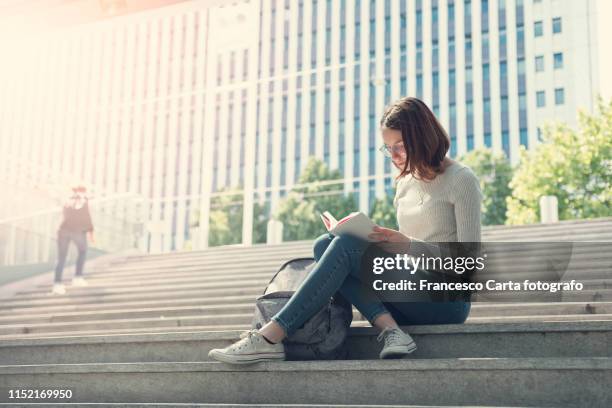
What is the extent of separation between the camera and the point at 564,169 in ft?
71.1

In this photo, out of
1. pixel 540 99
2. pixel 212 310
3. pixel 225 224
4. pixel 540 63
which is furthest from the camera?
pixel 540 63

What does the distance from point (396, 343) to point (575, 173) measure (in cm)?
1969

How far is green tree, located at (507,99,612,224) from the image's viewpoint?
2103 cm

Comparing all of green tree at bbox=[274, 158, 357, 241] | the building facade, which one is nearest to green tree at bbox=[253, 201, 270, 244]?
green tree at bbox=[274, 158, 357, 241]

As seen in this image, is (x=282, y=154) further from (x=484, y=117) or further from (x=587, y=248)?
(x=587, y=248)

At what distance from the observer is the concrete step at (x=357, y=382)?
9.67 ft

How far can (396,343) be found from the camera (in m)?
3.24

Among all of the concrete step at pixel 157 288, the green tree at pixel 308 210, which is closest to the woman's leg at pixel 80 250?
the concrete step at pixel 157 288

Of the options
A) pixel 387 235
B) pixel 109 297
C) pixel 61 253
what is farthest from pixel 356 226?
pixel 61 253

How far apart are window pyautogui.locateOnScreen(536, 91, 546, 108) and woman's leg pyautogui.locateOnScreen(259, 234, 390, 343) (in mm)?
44326

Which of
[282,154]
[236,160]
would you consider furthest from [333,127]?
[236,160]

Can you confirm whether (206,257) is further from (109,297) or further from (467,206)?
(467,206)

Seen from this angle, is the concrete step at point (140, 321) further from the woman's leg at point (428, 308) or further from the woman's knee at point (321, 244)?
the woman's leg at point (428, 308)

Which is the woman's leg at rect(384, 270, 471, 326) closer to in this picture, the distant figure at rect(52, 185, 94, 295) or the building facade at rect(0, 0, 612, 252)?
the distant figure at rect(52, 185, 94, 295)
